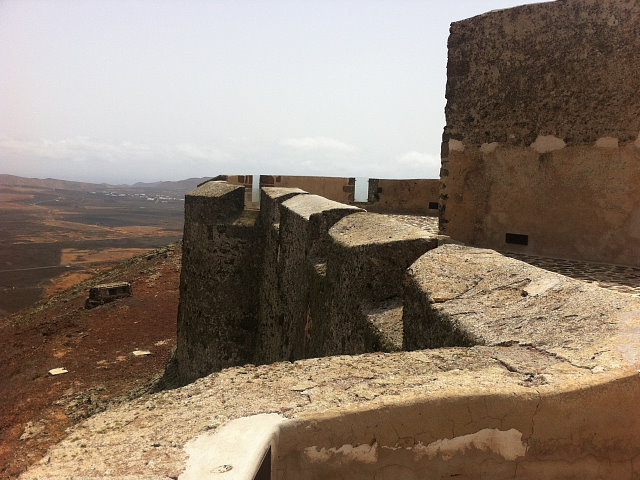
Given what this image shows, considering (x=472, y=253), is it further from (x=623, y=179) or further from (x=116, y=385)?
(x=116, y=385)

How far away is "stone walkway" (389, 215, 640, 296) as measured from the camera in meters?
4.08

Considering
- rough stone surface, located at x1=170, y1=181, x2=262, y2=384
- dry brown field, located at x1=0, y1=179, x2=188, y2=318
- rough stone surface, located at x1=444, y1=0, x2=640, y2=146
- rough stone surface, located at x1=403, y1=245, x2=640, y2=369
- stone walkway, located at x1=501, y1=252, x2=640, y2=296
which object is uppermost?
rough stone surface, located at x1=444, y1=0, x2=640, y2=146

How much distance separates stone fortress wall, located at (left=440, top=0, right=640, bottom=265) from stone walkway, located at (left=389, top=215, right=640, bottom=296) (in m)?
0.20

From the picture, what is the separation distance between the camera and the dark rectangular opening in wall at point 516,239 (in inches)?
231

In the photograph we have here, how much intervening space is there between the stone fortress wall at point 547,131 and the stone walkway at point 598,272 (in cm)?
20

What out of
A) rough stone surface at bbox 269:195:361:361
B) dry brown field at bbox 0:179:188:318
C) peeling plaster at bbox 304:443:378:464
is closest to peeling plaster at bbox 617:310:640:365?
peeling plaster at bbox 304:443:378:464

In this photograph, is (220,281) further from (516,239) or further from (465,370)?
(465,370)

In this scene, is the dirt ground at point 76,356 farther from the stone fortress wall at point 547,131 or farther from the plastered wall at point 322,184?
the stone fortress wall at point 547,131

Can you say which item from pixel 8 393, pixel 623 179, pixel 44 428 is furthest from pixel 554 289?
pixel 8 393

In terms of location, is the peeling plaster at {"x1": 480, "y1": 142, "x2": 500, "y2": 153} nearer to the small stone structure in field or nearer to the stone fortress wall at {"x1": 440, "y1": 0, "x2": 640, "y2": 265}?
the stone fortress wall at {"x1": 440, "y1": 0, "x2": 640, "y2": 265}

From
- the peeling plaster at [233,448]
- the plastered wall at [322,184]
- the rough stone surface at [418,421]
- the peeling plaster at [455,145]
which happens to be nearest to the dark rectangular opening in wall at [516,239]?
the peeling plaster at [455,145]

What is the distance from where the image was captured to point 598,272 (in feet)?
15.4

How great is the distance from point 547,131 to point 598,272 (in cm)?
165

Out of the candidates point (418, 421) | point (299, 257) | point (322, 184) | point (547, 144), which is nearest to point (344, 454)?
point (418, 421)
